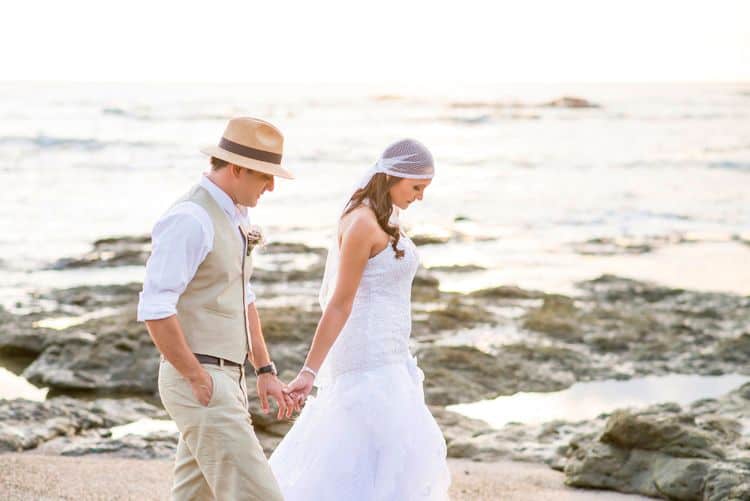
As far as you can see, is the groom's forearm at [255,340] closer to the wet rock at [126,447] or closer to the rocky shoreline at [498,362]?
the rocky shoreline at [498,362]

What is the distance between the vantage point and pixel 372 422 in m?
4.47

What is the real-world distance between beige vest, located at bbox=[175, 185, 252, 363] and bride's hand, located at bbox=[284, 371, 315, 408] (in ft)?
1.85

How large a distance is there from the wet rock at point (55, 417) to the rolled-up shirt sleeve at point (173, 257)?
4237 millimetres

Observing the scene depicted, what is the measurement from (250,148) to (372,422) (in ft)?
4.25

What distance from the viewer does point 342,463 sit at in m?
4.45

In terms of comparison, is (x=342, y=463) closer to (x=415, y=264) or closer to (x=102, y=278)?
(x=415, y=264)

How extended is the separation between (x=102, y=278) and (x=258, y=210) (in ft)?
31.2

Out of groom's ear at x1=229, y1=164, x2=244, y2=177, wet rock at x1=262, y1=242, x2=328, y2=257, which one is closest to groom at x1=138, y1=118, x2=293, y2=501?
groom's ear at x1=229, y1=164, x2=244, y2=177

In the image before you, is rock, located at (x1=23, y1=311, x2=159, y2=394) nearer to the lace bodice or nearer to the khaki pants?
the lace bodice

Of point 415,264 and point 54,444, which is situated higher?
point 415,264

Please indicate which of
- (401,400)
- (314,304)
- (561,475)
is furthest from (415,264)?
(314,304)

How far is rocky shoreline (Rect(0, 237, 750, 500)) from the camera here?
6688mm

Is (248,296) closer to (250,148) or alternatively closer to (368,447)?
(250,148)

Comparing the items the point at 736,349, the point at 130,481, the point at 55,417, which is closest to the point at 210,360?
the point at 130,481
